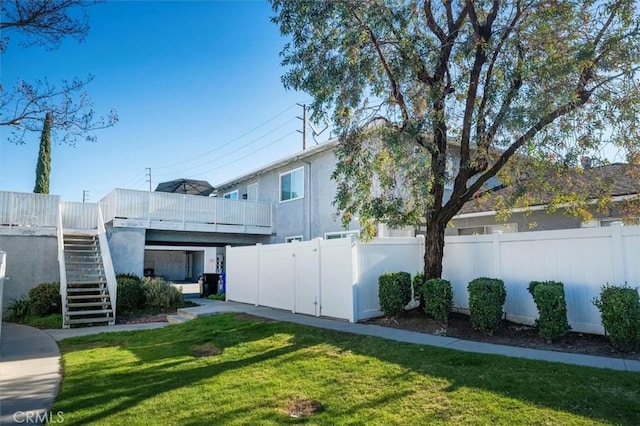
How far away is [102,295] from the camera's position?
42.1 feet

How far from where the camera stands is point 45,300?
13.0 m

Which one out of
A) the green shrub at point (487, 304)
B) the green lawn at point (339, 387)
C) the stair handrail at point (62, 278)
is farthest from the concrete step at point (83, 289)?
the green shrub at point (487, 304)

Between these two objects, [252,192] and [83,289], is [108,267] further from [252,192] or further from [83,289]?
[252,192]

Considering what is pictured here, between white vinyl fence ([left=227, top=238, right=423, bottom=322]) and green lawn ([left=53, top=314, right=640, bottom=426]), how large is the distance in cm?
222

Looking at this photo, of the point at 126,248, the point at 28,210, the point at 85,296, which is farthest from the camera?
the point at 126,248

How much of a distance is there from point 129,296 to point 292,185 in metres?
7.83

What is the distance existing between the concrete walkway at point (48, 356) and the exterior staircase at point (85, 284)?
843 millimetres

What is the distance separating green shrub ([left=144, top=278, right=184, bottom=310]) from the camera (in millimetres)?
14195

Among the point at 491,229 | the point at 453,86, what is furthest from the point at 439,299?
the point at 491,229

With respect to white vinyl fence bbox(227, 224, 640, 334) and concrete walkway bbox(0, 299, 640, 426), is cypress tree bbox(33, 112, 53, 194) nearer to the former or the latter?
concrete walkway bbox(0, 299, 640, 426)

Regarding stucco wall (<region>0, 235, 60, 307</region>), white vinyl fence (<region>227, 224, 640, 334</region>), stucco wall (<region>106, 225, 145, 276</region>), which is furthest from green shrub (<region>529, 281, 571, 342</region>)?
stucco wall (<region>0, 235, 60, 307</region>)

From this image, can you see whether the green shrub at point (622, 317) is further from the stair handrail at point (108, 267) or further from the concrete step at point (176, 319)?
the stair handrail at point (108, 267)

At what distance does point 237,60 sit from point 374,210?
6783 mm

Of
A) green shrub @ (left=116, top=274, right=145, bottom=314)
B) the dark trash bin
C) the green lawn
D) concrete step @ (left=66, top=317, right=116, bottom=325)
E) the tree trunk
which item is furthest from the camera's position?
the dark trash bin
